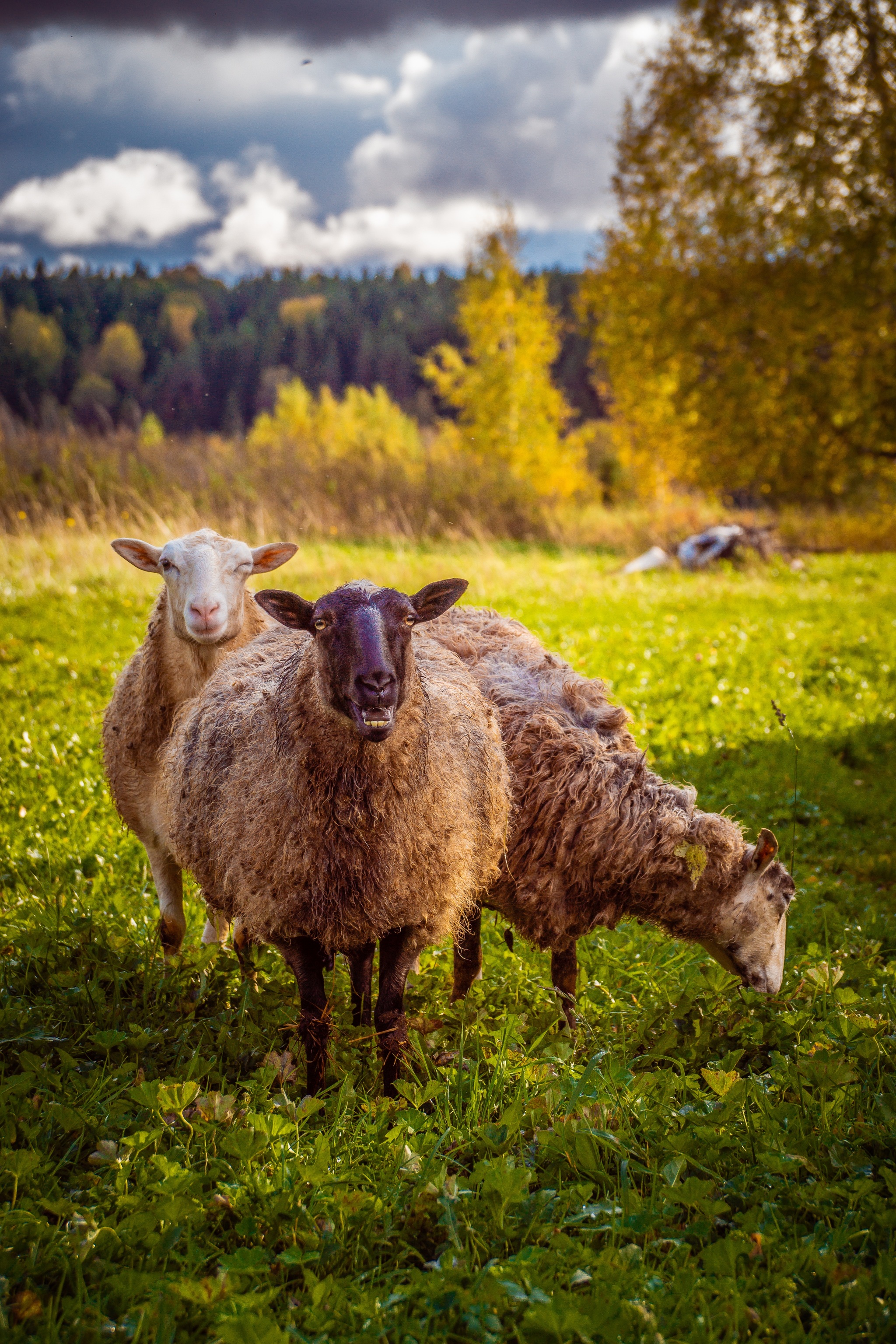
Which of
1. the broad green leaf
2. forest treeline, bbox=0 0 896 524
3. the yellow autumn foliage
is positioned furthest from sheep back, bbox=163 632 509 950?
the yellow autumn foliage

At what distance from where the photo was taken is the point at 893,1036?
308cm

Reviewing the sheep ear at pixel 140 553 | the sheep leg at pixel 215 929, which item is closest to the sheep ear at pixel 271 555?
the sheep ear at pixel 140 553

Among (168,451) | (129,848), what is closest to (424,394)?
(168,451)

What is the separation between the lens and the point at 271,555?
4141 millimetres

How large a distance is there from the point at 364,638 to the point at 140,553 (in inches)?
79.5

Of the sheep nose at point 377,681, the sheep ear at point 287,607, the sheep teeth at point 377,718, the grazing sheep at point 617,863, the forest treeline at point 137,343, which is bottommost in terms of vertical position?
the grazing sheep at point 617,863

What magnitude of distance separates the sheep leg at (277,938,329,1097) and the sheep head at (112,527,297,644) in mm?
1460

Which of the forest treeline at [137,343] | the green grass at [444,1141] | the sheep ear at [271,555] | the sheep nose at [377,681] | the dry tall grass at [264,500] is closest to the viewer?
the green grass at [444,1141]

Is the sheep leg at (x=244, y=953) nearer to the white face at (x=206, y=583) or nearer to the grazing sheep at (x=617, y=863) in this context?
the grazing sheep at (x=617, y=863)

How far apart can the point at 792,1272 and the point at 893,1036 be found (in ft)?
4.13

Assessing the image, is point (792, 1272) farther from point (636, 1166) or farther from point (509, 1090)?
point (509, 1090)

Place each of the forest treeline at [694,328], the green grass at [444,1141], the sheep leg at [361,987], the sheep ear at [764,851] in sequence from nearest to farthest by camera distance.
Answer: the green grass at [444,1141]
the sheep leg at [361,987]
the sheep ear at [764,851]
the forest treeline at [694,328]

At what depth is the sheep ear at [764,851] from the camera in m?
3.66

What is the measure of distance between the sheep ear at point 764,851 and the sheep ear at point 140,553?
295 centimetres
